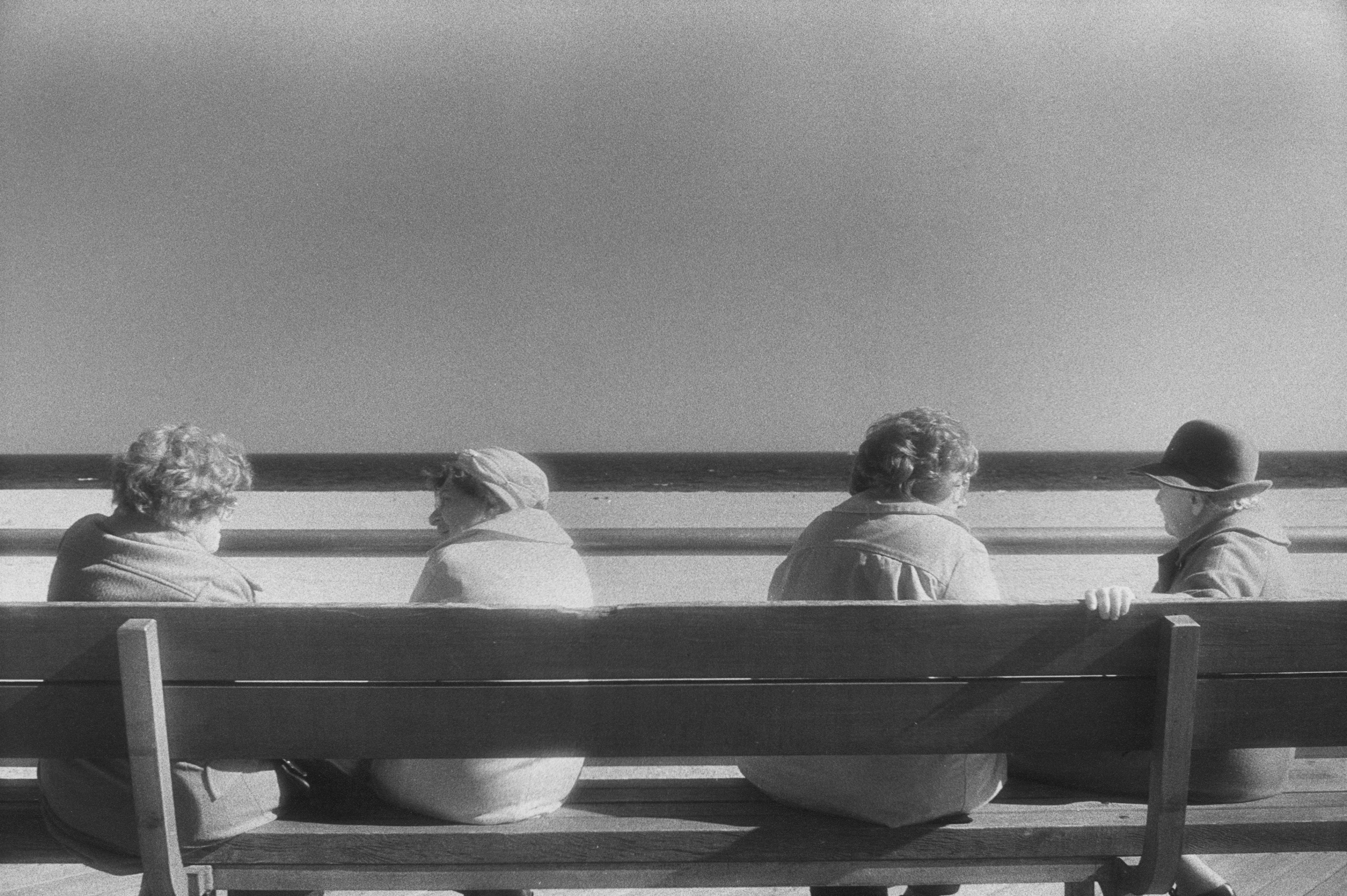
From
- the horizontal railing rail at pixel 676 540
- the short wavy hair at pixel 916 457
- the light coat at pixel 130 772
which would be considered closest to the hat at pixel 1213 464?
the short wavy hair at pixel 916 457

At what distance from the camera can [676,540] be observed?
15.6 ft

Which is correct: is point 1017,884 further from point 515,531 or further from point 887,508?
point 515,531

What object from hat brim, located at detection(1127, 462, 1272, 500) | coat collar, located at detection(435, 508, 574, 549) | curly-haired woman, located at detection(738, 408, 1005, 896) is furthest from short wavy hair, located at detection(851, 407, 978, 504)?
coat collar, located at detection(435, 508, 574, 549)

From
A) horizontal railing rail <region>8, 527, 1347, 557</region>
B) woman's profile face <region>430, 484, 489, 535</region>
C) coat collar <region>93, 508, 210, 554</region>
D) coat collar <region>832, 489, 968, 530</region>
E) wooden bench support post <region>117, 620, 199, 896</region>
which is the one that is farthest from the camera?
horizontal railing rail <region>8, 527, 1347, 557</region>

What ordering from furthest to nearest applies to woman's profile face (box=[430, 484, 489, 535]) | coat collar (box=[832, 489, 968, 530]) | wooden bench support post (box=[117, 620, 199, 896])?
woman's profile face (box=[430, 484, 489, 535]) < coat collar (box=[832, 489, 968, 530]) < wooden bench support post (box=[117, 620, 199, 896])

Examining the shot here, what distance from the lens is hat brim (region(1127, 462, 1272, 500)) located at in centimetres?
278

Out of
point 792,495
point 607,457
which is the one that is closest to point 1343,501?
point 792,495

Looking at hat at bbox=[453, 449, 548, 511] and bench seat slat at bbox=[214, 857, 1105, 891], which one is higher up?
hat at bbox=[453, 449, 548, 511]

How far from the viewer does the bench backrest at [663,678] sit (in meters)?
2.09

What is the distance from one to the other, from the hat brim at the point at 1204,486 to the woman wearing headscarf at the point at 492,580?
1358 mm

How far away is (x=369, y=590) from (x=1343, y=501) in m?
31.6

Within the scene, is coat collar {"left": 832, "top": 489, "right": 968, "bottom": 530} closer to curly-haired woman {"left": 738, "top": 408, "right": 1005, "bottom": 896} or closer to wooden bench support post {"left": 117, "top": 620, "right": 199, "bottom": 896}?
curly-haired woman {"left": 738, "top": 408, "right": 1005, "bottom": 896}

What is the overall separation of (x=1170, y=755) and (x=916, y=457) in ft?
2.52

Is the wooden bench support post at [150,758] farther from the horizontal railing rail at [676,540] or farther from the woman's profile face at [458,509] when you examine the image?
the horizontal railing rail at [676,540]
